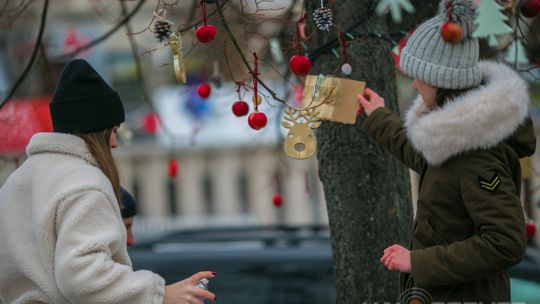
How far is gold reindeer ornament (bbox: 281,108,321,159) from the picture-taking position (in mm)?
3072

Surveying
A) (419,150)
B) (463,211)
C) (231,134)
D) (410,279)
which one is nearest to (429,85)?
(419,150)

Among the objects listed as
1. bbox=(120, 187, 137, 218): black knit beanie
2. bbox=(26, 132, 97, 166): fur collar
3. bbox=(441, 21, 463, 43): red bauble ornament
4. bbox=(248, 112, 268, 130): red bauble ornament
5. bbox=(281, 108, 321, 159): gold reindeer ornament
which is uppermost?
bbox=(441, 21, 463, 43): red bauble ornament

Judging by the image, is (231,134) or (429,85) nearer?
(429,85)

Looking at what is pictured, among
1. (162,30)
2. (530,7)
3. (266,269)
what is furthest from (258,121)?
(266,269)

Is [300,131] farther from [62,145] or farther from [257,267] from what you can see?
[257,267]

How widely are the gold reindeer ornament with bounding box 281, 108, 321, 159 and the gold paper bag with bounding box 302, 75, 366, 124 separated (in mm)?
39

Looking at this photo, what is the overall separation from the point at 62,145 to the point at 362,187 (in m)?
1.21

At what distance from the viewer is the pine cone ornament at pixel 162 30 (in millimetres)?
3074

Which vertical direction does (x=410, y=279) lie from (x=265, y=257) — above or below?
above

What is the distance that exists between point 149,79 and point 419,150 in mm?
19751

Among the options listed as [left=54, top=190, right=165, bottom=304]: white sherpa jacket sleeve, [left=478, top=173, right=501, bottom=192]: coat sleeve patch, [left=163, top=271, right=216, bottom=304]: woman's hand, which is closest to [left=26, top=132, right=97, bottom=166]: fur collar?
[left=54, top=190, right=165, bottom=304]: white sherpa jacket sleeve

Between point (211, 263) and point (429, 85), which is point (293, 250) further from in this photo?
point (429, 85)

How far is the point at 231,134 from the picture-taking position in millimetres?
21734

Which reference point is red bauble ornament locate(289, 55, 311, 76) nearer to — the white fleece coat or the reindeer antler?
the reindeer antler
